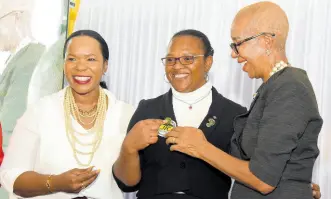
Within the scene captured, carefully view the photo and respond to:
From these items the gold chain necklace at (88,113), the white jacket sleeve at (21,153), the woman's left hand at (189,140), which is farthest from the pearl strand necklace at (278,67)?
the white jacket sleeve at (21,153)

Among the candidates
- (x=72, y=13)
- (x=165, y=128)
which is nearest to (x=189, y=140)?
(x=165, y=128)

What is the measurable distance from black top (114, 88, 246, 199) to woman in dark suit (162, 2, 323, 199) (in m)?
0.38

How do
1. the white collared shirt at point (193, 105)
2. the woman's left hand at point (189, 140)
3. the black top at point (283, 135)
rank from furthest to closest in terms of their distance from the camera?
the white collared shirt at point (193, 105) → the woman's left hand at point (189, 140) → the black top at point (283, 135)

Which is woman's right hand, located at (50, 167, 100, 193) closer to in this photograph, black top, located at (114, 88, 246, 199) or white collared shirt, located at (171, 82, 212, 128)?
black top, located at (114, 88, 246, 199)

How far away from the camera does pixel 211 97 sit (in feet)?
8.09

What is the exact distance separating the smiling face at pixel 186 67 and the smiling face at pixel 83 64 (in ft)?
1.41

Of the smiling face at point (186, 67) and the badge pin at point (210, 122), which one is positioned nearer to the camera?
the badge pin at point (210, 122)

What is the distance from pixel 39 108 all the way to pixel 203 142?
1.19 m

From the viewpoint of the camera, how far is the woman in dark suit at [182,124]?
2236 mm

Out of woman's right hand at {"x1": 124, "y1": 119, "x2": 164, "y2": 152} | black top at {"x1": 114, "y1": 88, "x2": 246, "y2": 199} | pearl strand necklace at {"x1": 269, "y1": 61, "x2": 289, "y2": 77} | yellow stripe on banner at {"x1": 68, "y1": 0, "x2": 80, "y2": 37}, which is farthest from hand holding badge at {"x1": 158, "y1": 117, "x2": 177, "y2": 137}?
yellow stripe on banner at {"x1": 68, "y1": 0, "x2": 80, "y2": 37}

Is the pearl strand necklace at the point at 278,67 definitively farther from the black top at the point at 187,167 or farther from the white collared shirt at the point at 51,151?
the white collared shirt at the point at 51,151

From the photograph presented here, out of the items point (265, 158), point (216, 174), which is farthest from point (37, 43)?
Result: point (265, 158)

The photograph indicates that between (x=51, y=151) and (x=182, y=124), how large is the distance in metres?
0.73

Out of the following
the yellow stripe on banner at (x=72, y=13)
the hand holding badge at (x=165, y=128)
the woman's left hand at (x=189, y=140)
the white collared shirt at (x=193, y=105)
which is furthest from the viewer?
the yellow stripe on banner at (x=72, y=13)
